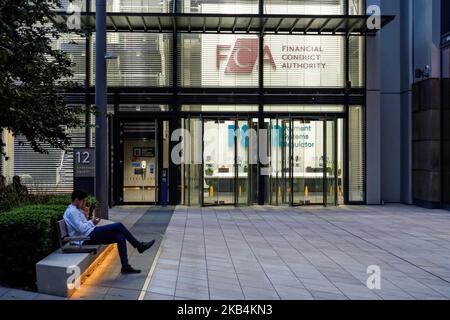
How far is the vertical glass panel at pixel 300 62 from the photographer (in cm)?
2044

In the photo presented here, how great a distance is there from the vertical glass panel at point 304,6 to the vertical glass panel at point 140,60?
3.93 meters

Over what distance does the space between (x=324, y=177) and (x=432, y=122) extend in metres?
4.11

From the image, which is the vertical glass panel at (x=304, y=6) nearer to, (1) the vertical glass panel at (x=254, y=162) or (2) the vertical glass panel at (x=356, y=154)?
(2) the vertical glass panel at (x=356, y=154)

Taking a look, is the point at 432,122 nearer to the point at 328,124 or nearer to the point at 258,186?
the point at 328,124

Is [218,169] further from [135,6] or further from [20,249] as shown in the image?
[20,249]

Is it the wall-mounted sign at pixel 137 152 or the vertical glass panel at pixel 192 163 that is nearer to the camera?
the vertical glass panel at pixel 192 163

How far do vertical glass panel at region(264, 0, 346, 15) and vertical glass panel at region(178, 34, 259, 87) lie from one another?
1579 mm

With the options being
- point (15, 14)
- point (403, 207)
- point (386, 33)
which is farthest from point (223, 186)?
point (15, 14)

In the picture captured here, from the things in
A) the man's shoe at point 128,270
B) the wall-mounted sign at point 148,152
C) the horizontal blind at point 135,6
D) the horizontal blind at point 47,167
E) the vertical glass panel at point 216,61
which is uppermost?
the horizontal blind at point 135,6

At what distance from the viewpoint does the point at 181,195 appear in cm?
2016

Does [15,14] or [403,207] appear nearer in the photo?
[15,14]

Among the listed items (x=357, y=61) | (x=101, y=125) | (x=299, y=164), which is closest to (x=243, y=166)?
(x=299, y=164)

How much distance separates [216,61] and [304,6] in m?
3.88

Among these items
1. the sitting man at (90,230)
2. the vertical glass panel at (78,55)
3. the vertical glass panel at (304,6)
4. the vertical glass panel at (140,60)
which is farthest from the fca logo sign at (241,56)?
the sitting man at (90,230)
